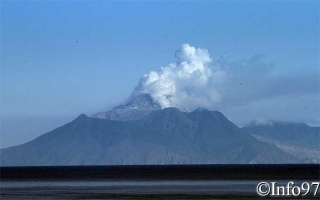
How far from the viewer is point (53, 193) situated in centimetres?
4631

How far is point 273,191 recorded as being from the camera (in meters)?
43.4

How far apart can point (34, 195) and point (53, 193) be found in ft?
7.57

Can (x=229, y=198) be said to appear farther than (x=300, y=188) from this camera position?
No

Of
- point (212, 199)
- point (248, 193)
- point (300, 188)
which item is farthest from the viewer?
point (300, 188)

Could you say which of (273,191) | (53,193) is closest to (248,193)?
(273,191)

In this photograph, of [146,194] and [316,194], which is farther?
[146,194]

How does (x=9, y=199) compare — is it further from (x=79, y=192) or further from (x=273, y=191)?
(x=273, y=191)

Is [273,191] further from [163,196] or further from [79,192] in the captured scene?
[79,192]

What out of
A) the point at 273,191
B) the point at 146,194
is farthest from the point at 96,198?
the point at 273,191

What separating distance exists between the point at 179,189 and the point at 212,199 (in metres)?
9.30

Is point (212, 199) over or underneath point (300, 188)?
underneath

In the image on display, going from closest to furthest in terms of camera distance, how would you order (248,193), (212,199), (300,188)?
(212,199) < (248,193) < (300,188)

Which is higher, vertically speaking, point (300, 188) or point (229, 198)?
point (300, 188)

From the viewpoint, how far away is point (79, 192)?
4716cm
